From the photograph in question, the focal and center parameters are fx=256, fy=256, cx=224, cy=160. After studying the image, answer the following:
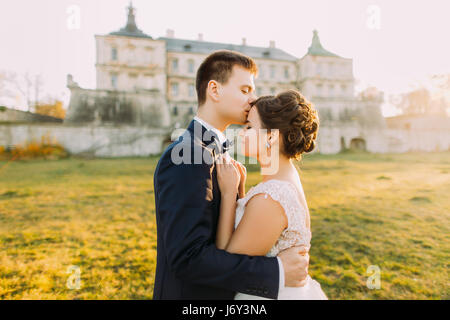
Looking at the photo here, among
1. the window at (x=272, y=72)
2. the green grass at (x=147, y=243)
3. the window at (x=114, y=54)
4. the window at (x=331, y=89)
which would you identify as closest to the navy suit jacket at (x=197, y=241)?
the green grass at (x=147, y=243)

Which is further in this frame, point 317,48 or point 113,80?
point 317,48

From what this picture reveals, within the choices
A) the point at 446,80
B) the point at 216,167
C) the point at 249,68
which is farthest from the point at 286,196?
the point at 446,80

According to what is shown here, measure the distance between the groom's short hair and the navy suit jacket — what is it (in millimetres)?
648

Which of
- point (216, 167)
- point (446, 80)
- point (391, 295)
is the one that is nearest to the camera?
point (216, 167)

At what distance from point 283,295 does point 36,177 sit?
16.9 m

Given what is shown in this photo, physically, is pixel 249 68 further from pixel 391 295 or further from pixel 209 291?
pixel 391 295

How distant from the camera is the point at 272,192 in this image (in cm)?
173

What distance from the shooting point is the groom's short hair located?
2.04m

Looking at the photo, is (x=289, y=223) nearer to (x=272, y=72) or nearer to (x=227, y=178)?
(x=227, y=178)

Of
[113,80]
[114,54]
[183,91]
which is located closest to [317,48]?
[183,91]

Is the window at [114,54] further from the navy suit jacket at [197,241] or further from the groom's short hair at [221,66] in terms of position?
the navy suit jacket at [197,241]

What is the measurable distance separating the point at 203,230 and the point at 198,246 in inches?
3.7

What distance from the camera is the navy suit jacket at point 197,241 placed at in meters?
1.50

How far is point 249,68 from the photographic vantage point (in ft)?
6.95
